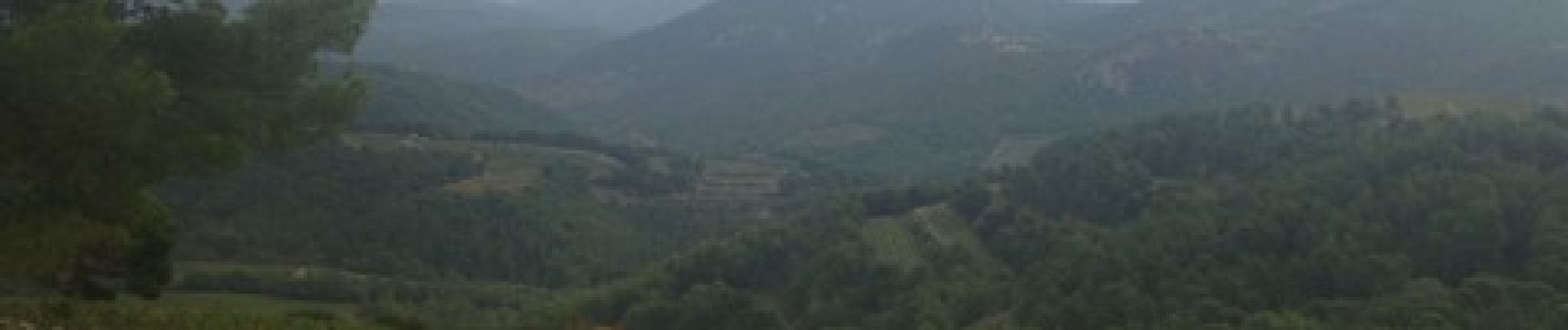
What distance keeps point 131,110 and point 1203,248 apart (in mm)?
106283

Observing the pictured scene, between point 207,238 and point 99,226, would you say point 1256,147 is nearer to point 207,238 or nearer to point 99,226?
point 207,238

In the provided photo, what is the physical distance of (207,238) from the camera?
141m

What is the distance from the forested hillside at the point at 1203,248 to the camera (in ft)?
362

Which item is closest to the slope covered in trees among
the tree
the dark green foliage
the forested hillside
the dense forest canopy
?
the dark green foliage

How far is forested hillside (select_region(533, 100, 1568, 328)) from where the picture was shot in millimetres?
110312

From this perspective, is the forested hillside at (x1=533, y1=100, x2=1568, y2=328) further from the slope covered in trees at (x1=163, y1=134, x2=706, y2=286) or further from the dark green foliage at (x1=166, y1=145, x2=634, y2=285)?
the dark green foliage at (x1=166, y1=145, x2=634, y2=285)

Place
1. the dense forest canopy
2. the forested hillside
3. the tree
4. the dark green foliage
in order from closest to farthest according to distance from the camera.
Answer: the tree < the dense forest canopy < the forested hillside < the dark green foliage

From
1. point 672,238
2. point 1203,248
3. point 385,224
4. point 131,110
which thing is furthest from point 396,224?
point 131,110

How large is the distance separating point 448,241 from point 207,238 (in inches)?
1148

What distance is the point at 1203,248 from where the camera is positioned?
4975 inches

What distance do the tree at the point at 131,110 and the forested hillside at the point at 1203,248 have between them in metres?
70.4

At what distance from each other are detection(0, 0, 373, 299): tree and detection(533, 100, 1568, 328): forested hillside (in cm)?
7043

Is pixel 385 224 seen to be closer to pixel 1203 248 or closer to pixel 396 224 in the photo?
pixel 396 224

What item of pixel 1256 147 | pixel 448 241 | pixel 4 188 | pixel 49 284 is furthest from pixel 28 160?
pixel 1256 147
